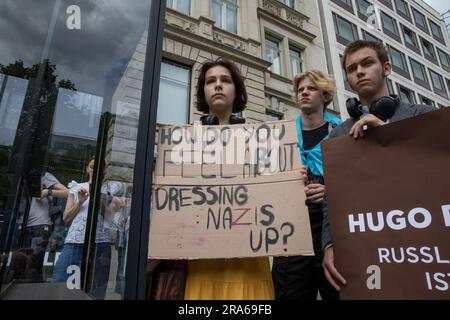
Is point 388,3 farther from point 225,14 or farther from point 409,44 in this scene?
point 225,14

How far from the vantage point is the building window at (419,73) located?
63.8 feet

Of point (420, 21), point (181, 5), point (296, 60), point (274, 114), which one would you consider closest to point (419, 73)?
point (420, 21)

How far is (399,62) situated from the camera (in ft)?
61.5

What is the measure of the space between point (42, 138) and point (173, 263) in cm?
84

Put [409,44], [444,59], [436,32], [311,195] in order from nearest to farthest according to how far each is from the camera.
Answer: [311,195] → [409,44] → [444,59] → [436,32]

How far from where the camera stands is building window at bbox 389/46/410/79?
1818 cm

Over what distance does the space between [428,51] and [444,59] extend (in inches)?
86.1

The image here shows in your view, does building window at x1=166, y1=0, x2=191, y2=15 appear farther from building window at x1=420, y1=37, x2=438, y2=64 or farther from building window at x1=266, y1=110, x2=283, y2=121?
building window at x1=420, y1=37, x2=438, y2=64

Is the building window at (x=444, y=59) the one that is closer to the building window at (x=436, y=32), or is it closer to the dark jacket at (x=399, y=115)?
the building window at (x=436, y=32)

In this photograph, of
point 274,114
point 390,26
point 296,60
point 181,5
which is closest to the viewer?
point 181,5

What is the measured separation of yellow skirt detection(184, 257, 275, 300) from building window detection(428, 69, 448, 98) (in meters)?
24.2

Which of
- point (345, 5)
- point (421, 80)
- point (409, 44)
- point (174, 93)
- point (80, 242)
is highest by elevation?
point (409, 44)

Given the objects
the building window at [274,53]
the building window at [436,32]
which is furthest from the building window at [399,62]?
the building window at [274,53]
